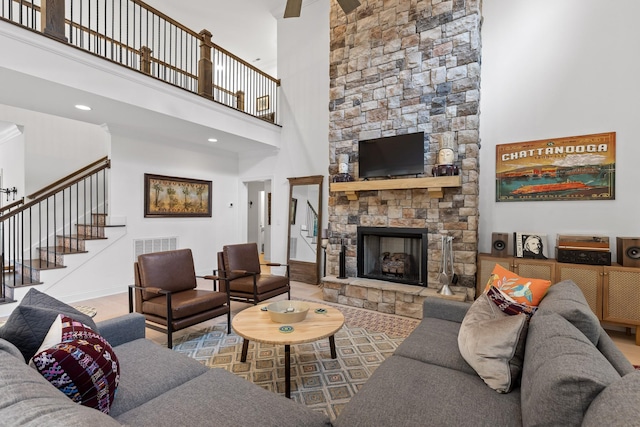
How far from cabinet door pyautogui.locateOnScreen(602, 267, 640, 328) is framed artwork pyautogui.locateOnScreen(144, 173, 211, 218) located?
20.4 feet

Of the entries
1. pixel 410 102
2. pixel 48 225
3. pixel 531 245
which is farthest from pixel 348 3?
pixel 48 225

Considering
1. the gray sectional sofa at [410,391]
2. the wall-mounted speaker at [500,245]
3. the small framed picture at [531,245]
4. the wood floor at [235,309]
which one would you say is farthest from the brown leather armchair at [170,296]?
the small framed picture at [531,245]

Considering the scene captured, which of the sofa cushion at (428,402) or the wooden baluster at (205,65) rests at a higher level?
the wooden baluster at (205,65)

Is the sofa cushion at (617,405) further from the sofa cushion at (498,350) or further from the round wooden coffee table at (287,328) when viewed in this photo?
the round wooden coffee table at (287,328)

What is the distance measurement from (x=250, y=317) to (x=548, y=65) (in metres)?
4.52

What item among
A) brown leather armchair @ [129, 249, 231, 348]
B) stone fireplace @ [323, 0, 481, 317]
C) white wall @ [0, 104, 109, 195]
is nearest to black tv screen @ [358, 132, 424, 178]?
stone fireplace @ [323, 0, 481, 317]

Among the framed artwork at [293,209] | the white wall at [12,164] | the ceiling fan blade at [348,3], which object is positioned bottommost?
the framed artwork at [293,209]

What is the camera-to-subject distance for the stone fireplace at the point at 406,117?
3.86 metres

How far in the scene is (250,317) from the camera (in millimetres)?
2514

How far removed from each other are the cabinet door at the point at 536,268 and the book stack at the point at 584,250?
0.13 m

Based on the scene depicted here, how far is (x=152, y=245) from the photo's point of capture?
214 inches

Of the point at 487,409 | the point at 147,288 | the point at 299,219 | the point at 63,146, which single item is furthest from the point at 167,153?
the point at 487,409

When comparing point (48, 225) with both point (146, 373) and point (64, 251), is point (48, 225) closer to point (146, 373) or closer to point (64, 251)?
point (64, 251)

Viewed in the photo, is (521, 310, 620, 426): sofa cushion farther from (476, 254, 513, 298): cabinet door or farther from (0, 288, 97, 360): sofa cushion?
(476, 254, 513, 298): cabinet door
